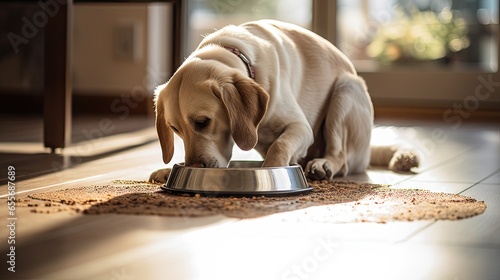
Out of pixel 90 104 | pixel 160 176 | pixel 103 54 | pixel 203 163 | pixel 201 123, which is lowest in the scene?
pixel 90 104

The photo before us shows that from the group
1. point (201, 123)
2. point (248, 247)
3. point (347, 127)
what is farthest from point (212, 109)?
point (248, 247)

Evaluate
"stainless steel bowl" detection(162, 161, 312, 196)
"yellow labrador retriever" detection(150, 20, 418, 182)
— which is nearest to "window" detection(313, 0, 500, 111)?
"yellow labrador retriever" detection(150, 20, 418, 182)

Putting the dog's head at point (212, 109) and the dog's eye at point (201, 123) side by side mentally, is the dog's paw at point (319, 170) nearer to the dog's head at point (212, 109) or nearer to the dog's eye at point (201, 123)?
the dog's head at point (212, 109)

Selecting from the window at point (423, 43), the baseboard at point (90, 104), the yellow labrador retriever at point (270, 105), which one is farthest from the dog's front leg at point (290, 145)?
the baseboard at point (90, 104)

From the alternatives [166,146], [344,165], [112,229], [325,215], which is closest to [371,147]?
[344,165]

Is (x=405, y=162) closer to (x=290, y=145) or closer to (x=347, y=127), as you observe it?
(x=347, y=127)

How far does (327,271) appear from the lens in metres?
1.37

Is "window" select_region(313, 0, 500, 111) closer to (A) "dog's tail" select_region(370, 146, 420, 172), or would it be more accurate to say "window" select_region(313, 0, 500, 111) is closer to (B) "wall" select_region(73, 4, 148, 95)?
(B) "wall" select_region(73, 4, 148, 95)

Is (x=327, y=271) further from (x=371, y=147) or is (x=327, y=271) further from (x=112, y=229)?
(x=371, y=147)

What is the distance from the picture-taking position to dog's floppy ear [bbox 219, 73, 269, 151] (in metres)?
2.34

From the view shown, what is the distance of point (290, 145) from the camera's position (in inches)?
100

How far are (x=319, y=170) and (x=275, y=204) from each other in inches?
22.4

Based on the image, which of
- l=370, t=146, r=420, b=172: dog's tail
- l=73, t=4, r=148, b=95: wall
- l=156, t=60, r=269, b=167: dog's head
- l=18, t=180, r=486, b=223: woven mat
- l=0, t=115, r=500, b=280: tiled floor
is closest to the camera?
l=0, t=115, r=500, b=280: tiled floor

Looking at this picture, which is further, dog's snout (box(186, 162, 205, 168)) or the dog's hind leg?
the dog's hind leg
